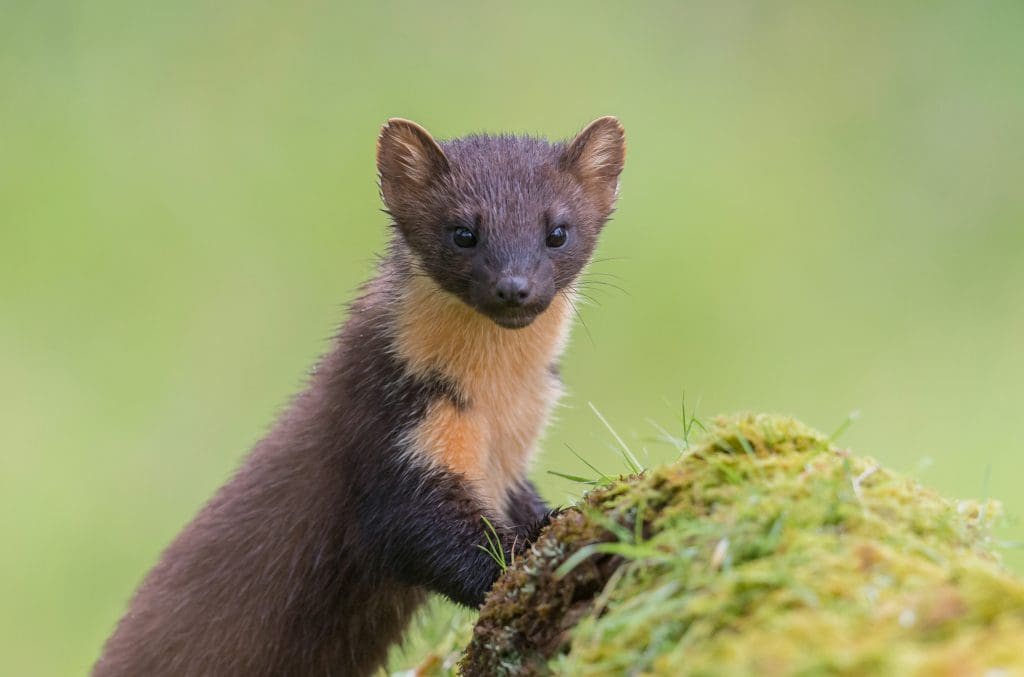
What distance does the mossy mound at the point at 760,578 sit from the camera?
317 centimetres

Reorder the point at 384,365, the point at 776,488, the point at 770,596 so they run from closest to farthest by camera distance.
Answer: the point at 770,596
the point at 776,488
the point at 384,365

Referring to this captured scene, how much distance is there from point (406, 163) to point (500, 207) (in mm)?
728

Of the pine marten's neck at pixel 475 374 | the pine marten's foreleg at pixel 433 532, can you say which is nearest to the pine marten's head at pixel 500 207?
the pine marten's neck at pixel 475 374

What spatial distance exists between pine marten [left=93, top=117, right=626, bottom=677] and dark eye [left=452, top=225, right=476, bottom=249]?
0.09ft

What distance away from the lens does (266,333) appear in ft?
52.3

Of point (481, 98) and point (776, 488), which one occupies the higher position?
point (481, 98)

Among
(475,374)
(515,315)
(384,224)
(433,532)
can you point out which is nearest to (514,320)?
(515,315)

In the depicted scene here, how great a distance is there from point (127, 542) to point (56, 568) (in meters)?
0.75

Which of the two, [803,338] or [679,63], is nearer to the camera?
[803,338]

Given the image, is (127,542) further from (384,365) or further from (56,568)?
(384,365)

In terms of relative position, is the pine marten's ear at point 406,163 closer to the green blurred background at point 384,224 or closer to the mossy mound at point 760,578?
the mossy mound at point 760,578

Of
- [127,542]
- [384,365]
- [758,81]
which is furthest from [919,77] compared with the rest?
[384,365]

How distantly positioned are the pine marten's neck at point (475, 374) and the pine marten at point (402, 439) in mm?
10

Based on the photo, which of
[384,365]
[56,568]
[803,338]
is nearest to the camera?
[384,365]
